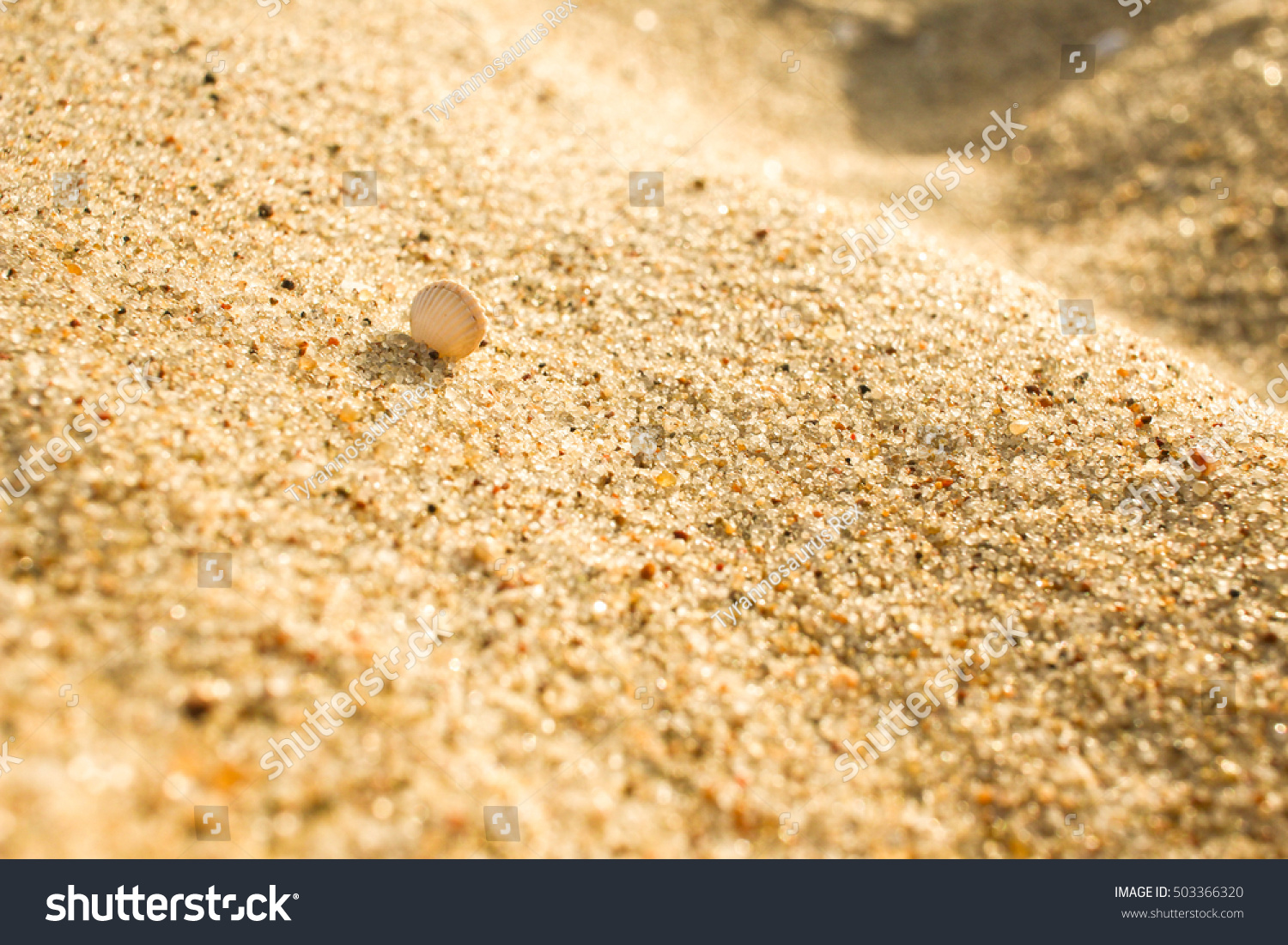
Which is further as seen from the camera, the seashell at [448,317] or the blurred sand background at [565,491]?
the seashell at [448,317]

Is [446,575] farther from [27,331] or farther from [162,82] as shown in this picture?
[162,82]

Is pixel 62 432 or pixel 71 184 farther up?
pixel 71 184

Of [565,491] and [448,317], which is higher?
[448,317]

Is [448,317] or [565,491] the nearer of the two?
[565,491]
